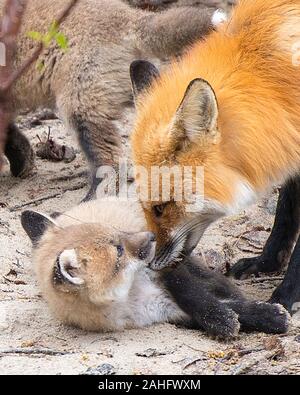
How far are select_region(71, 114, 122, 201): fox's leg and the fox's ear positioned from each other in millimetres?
2856

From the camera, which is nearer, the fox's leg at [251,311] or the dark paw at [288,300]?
the fox's leg at [251,311]

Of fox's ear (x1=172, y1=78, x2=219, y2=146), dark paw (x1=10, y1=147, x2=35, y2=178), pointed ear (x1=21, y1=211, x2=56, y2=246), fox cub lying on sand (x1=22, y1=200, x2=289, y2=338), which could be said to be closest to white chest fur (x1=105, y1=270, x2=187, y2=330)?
fox cub lying on sand (x1=22, y1=200, x2=289, y2=338)

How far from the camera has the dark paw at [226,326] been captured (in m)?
4.84

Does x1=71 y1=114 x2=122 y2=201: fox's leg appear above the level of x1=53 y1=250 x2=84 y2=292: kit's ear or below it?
above

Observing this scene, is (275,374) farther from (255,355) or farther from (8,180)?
(8,180)

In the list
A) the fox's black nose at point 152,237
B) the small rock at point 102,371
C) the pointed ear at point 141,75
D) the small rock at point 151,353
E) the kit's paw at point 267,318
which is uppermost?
the pointed ear at point 141,75

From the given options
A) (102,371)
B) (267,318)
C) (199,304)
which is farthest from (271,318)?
(102,371)

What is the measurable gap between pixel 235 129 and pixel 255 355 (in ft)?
4.43

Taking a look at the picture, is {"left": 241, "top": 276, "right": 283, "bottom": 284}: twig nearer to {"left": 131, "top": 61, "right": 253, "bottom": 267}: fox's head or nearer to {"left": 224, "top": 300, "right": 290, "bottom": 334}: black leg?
{"left": 224, "top": 300, "right": 290, "bottom": 334}: black leg

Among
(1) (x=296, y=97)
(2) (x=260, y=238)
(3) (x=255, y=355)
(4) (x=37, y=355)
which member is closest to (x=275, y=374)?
(3) (x=255, y=355)

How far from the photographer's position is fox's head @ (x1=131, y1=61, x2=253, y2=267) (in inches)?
177

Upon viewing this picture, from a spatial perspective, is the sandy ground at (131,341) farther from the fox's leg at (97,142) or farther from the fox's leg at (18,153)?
the fox's leg at (18,153)

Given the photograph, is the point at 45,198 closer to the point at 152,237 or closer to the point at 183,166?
the point at 152,237

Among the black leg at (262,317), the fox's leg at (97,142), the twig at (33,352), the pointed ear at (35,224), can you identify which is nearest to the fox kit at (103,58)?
the fox's leg at (97,142)
